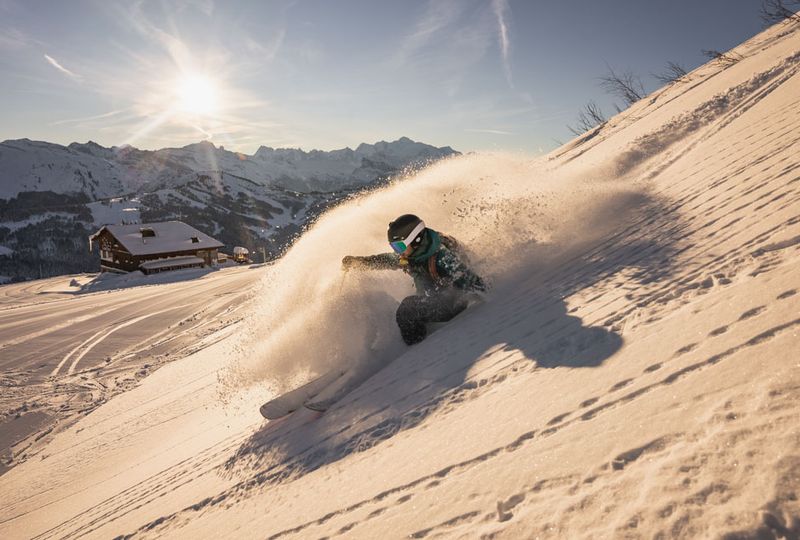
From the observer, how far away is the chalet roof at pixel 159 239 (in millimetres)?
48438

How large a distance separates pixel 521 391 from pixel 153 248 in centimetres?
5554

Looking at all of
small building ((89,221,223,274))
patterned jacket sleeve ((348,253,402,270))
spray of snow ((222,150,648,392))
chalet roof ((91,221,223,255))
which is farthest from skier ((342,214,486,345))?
chalet roof ((91,221,223,255))

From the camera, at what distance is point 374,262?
221 inches

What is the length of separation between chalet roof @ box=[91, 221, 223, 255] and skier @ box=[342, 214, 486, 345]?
51.7m

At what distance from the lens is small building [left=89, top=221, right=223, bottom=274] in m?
48.2

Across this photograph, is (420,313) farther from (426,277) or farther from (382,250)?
(382,250)

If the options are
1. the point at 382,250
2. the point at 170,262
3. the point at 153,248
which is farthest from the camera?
the point at 170,262

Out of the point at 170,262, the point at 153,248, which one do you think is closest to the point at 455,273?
the point at 170,262

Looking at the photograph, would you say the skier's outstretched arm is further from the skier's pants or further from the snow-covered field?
the skier's pants

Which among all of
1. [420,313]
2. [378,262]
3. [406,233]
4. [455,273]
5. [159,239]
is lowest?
[420,313]

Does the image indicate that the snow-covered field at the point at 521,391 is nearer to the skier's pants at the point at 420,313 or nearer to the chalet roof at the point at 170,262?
the skier's pants at the point at 420,313

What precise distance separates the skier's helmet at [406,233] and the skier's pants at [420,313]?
2.24 ft

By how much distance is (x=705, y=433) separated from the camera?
1.69 metres

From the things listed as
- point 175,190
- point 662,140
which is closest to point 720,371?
point 662,140
